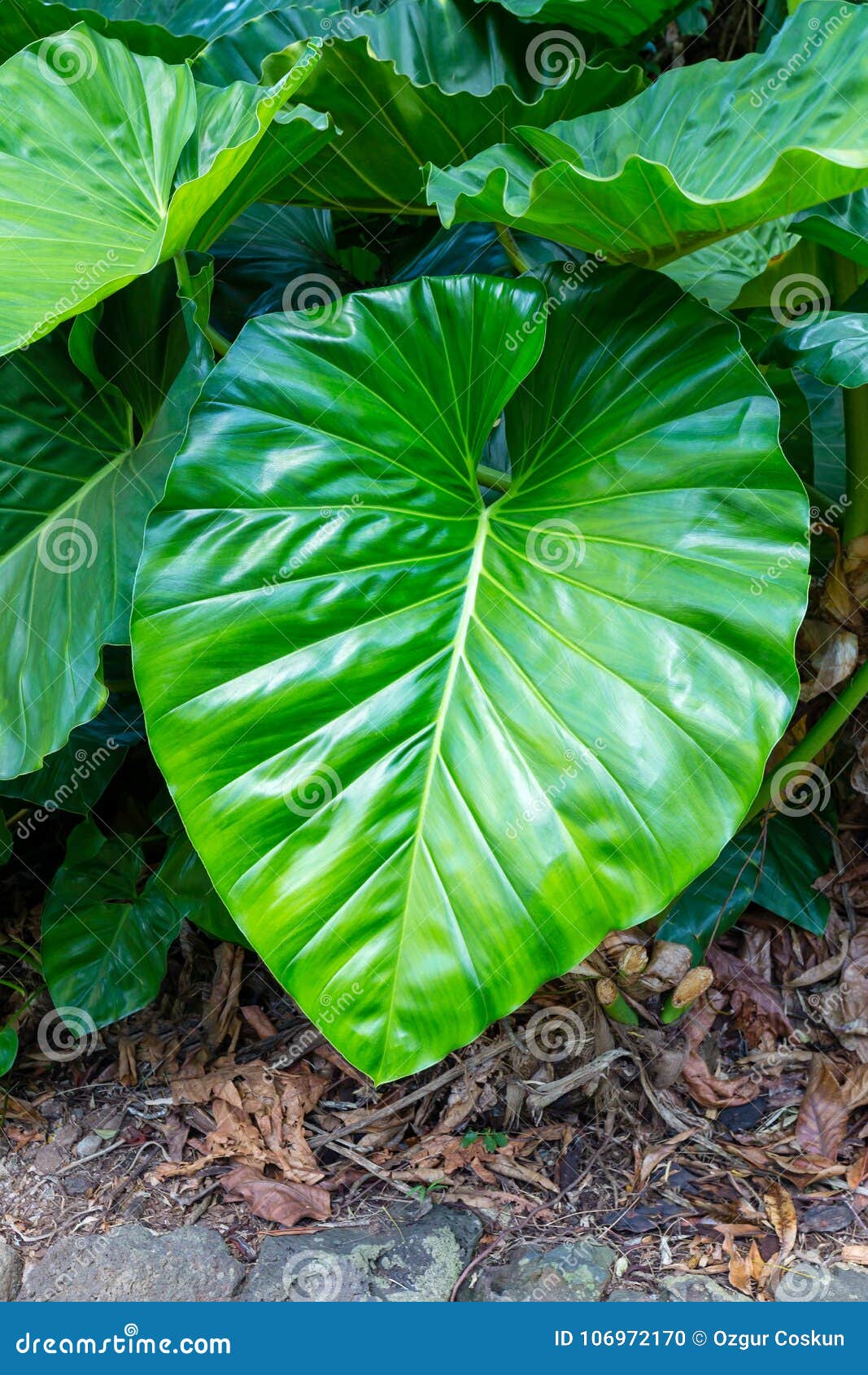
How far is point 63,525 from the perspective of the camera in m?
1.23

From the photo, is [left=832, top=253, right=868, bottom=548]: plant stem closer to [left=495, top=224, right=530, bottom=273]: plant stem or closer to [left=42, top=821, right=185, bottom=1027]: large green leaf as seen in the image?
[left=495, top=224, right=530, bottom=273]: plant stem

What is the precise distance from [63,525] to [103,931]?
0.65 m

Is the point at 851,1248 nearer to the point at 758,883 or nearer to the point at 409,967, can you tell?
the point at 758,883

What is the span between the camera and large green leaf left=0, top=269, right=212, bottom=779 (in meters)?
1.10

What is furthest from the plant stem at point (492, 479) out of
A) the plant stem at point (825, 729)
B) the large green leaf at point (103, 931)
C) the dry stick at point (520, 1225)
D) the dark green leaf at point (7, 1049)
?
the dark green leaf at point (7, 1049)

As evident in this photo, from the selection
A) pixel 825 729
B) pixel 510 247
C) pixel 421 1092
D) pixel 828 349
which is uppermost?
pixel 510 247

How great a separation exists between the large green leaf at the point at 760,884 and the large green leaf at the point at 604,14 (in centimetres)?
115

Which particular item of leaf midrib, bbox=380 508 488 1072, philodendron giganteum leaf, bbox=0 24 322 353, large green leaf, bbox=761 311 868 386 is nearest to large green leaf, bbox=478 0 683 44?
philodendron giganteum leaf, bbox=0 24 322 353

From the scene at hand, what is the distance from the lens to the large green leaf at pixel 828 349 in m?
0.98

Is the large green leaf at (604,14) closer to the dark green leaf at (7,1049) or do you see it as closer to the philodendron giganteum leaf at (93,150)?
the philodendron giganteum leaf at (93,150)

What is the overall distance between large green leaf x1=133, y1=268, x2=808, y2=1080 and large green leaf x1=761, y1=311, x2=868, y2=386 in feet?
0.34

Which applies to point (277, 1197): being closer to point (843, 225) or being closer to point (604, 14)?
point (843, 225)

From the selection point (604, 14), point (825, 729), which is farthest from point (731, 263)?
point (825, 729)

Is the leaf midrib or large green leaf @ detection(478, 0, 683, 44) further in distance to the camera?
large green leaf @ detection(478, 0, 683, 44)
